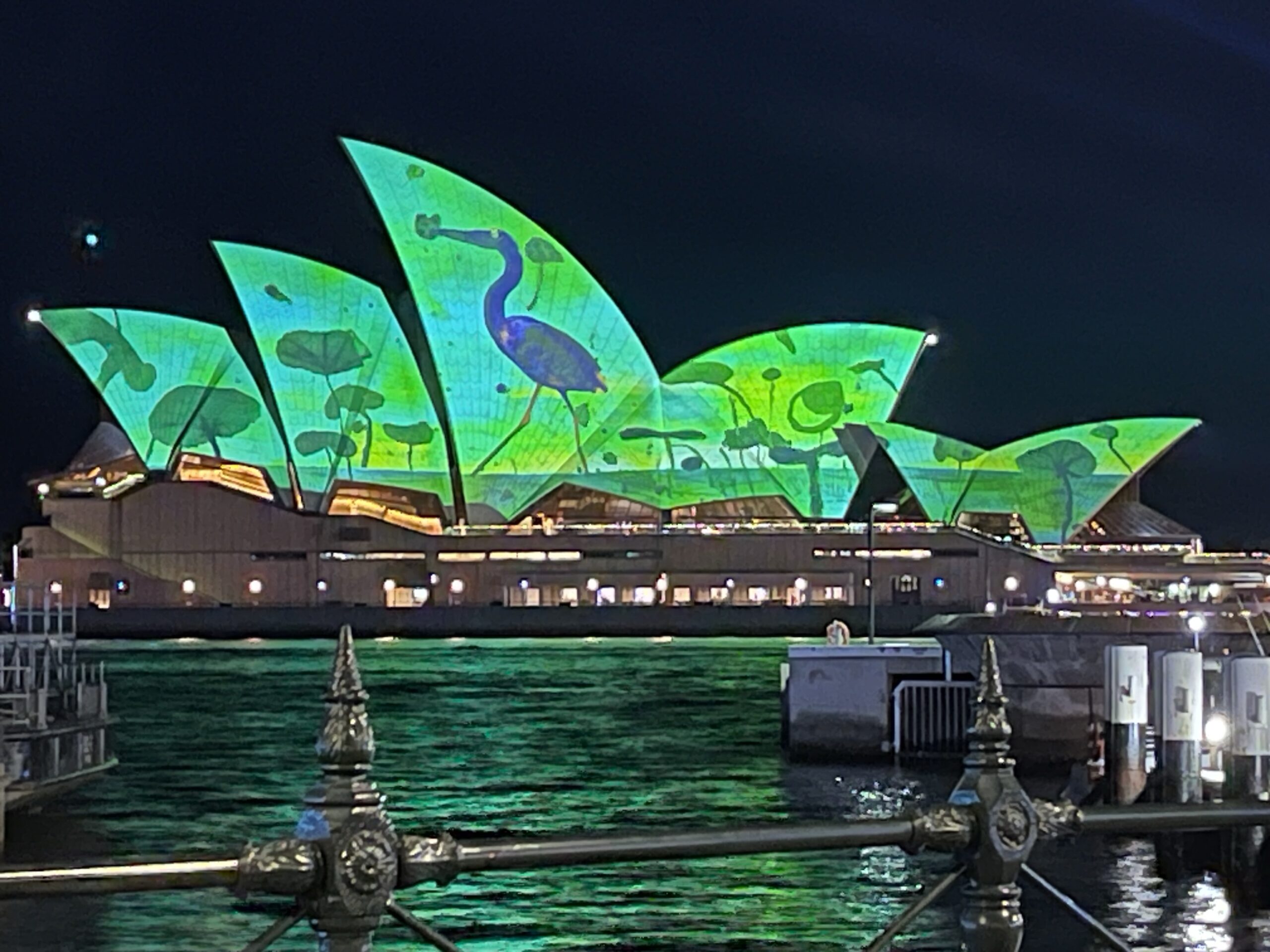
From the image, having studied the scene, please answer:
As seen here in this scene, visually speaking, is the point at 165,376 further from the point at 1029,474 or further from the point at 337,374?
the point at 1029,474

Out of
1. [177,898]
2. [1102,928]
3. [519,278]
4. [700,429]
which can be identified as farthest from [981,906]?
[700,429]

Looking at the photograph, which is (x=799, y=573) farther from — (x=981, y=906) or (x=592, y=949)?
(x=981, y=906)

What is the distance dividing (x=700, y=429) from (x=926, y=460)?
10996 millimetres

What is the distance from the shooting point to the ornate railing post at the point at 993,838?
3.15 m

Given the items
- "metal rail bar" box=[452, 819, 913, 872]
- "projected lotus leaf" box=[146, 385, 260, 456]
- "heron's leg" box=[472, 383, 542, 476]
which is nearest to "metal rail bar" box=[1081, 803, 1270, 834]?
"metal rail bar" box=[452, 819, 913, 872]

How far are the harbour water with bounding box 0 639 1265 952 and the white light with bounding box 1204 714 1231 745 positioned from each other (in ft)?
3.02

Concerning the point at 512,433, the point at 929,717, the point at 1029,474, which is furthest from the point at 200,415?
the point at 929,717

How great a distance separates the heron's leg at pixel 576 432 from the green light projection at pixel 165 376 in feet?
33.4

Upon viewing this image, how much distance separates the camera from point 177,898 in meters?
12.0

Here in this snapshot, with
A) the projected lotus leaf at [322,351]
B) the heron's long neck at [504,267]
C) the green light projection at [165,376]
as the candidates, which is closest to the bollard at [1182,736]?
the heron's long neck at [504,267]

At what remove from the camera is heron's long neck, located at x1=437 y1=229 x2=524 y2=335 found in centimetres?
5341

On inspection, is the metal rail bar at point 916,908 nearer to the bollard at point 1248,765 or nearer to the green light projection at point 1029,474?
the bollard at point 1248,765

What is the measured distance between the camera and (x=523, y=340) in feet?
187

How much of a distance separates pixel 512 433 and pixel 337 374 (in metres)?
6.01
